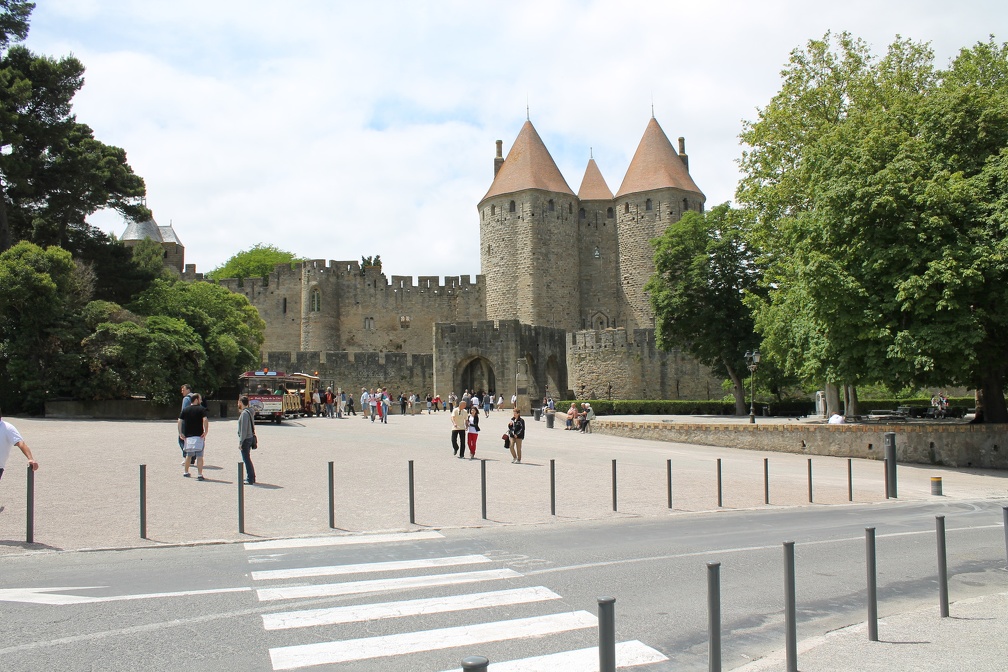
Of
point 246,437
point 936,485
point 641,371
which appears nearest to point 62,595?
point 246,437

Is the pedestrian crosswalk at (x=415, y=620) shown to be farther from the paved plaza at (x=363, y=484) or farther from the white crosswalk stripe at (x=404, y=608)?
the paved plaza at (x=363, y=484)

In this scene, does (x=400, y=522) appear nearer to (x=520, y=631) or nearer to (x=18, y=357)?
(x=520, y=631)

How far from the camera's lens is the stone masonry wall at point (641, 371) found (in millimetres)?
44406

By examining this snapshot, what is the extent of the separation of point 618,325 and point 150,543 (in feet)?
162

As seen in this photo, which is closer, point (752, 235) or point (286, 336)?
point (752, 235)

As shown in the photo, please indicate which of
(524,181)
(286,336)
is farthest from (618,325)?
(286,336)

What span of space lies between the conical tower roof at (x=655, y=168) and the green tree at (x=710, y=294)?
52.5ft

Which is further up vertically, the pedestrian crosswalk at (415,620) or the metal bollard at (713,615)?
the metal bollard at (713,615)

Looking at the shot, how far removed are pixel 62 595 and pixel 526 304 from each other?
4873cm

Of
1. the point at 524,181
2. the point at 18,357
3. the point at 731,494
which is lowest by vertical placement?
the point at 731,494

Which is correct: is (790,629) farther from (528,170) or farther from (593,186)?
(593,186)

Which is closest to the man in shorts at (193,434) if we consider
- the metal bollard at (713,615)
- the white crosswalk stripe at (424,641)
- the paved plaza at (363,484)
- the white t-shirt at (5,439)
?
the paved plaza at (363,484)

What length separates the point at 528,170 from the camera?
55.7m

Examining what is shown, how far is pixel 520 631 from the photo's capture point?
19.2 ft
